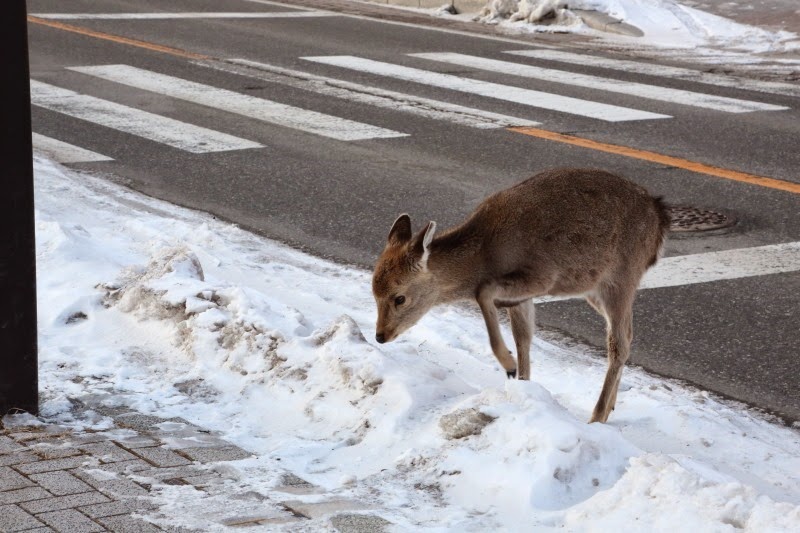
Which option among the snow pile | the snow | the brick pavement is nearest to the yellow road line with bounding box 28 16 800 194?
the snow

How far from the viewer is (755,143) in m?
10.5

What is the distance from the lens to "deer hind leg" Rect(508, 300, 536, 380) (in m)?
5.45

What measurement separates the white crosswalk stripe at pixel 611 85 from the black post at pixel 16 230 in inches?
325

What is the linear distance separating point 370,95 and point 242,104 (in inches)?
50.2

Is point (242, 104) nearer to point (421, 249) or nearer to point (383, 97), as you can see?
point (383, 97)

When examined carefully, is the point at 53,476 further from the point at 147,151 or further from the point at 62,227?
the point at 147,151

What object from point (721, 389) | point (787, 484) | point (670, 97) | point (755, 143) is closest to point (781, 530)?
point (787, 484)

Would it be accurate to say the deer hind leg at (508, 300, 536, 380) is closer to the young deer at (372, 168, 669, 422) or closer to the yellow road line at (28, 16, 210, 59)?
the young deer at (372, 168, 669, 422)

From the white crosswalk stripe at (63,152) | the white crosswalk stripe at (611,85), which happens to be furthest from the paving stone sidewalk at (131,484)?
the white crosswalk stripe at (611,85)

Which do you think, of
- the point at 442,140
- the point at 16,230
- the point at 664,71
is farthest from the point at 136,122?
the point at 16,230

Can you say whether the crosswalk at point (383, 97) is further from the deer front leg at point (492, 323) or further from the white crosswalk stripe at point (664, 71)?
the deer front leg at point (492, 323)

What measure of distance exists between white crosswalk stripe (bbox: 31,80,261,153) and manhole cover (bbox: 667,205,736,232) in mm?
3640

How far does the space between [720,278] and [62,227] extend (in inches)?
146

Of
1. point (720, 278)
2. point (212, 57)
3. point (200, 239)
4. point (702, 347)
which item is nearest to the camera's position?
point (702, 347)
